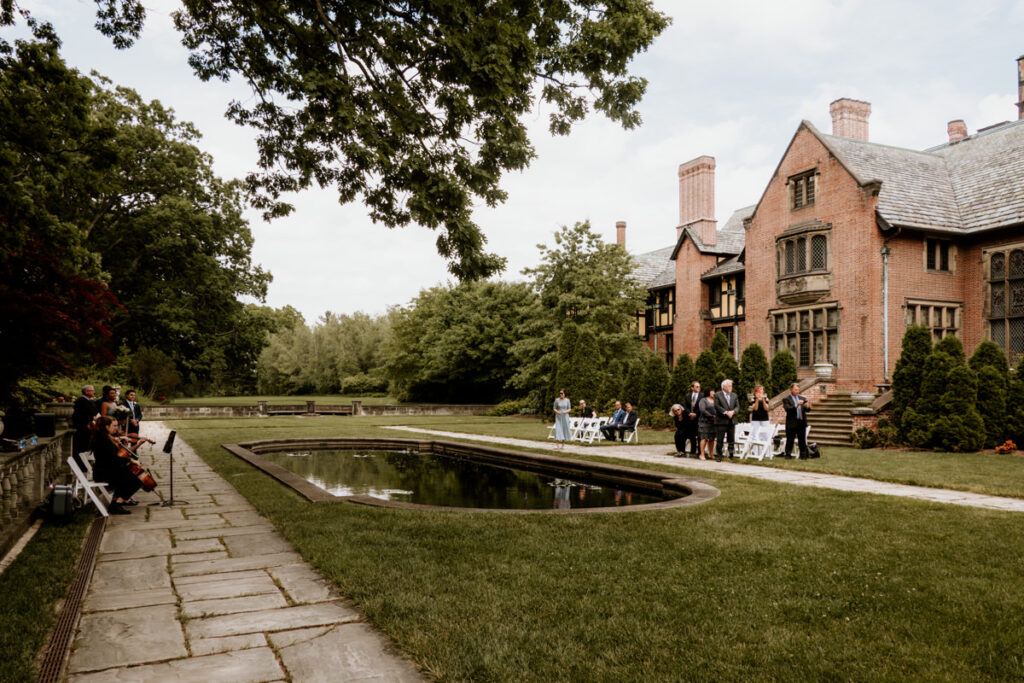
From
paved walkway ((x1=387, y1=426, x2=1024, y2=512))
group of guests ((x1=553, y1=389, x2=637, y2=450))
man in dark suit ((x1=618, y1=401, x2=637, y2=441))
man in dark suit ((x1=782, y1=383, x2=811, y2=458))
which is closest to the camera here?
paved walkway ((x1=387, y1=426, x2=1024, y2=512))

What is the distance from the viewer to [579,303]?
119 ft

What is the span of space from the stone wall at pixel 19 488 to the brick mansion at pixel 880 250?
78.9 ft

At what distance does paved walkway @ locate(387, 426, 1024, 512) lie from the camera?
9.75 meters

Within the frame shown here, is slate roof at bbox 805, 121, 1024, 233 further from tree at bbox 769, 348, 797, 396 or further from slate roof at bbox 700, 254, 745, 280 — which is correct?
slate roof at bbox 700, 254, 745, 280

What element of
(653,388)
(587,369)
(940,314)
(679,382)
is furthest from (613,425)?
(940,314)

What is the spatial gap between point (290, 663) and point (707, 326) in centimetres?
3323

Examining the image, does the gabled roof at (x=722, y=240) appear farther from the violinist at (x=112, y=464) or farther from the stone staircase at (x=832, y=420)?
the violinist at (x=112, y=464)

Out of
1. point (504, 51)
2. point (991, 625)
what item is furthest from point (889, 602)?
point (504, 51)

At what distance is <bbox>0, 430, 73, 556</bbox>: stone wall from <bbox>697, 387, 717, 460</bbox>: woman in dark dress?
1230 centimetres

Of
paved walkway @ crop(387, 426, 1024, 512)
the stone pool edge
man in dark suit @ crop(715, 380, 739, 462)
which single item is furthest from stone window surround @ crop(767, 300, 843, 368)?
the stone pool edge

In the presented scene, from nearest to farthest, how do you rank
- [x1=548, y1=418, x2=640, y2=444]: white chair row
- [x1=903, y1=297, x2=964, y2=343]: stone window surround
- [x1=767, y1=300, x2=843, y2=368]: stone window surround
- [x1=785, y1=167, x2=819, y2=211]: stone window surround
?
[x1=548, y1=418, x2=640, y2=444]: white chair row
[x1=903, y1=297, x2=964, y2=343]: stone window surround
[x1=767, y1=300, x2=843, y2=368]: stone window surround
[x1=785, y1=167, x2=819, y2=211]: stone window surround

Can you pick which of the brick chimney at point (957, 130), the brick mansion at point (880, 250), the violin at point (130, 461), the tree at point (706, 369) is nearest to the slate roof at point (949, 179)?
the brick mansion at point (880, 250)

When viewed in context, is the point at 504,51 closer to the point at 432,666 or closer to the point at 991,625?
the point at 432,666

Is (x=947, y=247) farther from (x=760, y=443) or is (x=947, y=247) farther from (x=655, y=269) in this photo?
(x=655, y=269)
